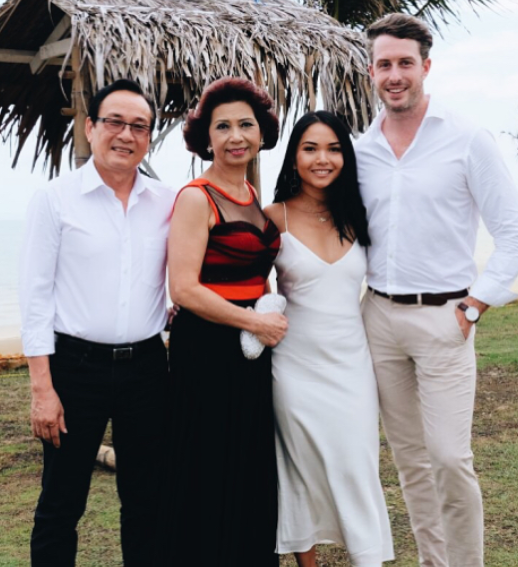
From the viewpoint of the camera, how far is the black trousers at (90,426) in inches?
137

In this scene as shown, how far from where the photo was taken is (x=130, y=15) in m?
6.52

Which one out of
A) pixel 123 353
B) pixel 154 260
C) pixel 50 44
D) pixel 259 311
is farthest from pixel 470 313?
pixel 50 44

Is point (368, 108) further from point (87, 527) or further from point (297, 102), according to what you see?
point (87, 527)

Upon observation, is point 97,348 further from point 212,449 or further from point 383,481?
point 383,481

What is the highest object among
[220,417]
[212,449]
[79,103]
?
[79,103]

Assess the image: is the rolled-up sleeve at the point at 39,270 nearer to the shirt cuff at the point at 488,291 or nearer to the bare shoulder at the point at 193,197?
the bare shoulder at the point at 193,197

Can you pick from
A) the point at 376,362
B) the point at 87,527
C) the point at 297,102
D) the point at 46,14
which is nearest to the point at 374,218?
the point at 376,362

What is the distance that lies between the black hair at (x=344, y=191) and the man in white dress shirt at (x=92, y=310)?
0.69 meters

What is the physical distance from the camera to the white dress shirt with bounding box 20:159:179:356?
343 centimetres

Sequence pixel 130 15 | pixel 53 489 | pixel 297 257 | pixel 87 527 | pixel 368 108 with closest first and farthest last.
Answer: pixel 53 489
pixel 297 257
pixel 87 527
pixel 130 15
pixel 368 108

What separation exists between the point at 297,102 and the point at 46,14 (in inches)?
89.6

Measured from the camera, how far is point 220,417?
146 inches

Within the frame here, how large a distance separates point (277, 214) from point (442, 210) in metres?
0.75

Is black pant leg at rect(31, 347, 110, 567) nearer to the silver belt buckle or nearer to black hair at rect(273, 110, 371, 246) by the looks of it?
the silver belt buckle
